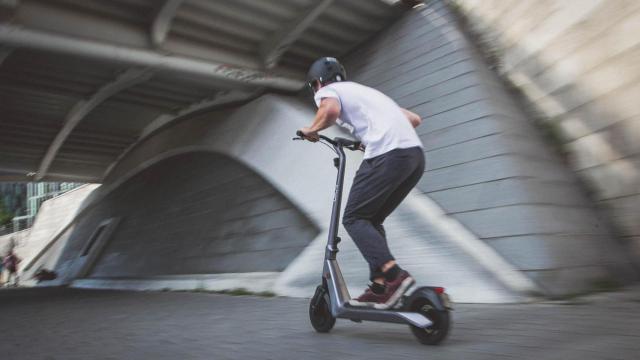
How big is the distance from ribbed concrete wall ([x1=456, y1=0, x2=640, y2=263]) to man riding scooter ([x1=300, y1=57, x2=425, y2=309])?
3.12m

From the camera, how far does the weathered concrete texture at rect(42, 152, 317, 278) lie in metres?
8.48

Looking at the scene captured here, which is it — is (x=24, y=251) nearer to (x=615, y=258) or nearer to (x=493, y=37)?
(x=493, y=37)

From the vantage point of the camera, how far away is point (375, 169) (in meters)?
3.26

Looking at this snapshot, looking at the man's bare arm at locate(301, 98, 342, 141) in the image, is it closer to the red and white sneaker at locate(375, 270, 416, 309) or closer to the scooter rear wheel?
the red and white sneaker at locate(375, 270, 416, 309)

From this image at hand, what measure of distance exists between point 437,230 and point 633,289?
1978 millimetres

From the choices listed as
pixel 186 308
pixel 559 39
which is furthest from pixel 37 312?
pixel 559 39

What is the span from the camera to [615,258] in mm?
5086

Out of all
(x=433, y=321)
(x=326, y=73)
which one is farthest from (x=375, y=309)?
(x=326, y=73)

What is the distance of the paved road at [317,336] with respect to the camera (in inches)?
109

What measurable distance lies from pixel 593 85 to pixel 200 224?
7.73 meters

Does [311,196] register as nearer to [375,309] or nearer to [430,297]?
[375,309]

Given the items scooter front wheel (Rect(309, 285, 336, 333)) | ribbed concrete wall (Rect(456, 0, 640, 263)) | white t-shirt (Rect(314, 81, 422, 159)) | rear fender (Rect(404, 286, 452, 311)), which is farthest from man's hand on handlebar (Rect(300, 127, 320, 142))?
ribbed concrete wall (Rect(456, 0, 640, 263))

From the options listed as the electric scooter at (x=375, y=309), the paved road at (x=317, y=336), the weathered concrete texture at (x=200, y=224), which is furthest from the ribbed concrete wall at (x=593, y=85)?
the weathered concrete texture at (x=200, y=224)

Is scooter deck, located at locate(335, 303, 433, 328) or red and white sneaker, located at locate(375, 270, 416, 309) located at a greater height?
red and white sneaker, located at locate(375, 270, 416, 309)
